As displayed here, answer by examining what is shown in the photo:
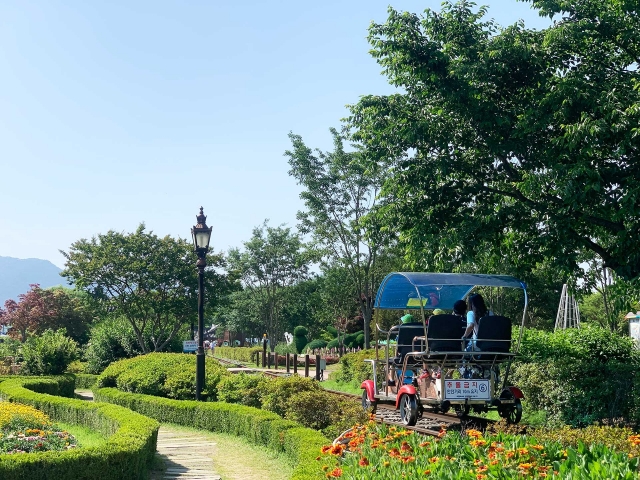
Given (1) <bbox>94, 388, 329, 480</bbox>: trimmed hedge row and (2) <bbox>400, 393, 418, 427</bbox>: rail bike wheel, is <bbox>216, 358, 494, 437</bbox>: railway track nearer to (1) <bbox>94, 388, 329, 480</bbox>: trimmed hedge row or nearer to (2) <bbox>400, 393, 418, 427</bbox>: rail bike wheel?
(2) <bbox>400, 393, 418, 427</bbox>: rail bike wheel

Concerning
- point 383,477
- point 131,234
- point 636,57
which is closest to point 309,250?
point 131,234

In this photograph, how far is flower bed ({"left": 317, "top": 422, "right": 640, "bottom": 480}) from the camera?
5182mm

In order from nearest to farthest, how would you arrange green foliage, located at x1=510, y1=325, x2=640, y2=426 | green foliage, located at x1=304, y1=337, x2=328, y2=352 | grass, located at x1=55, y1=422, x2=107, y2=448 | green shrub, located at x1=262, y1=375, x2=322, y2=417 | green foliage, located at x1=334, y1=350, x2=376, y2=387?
green foliage, located at x1=510, y1=325, x2=640, y2=426 < grass, located at x1=55, y1=422, x2=107, y2=448 < green shrub, located at x1=262, y1=375, x2=322, y2=417 < green foliage, located at x1=334, y1=350, x2=376, y2=387 < green foliage, located at x1=304, y1=337, x2=328, y2=352

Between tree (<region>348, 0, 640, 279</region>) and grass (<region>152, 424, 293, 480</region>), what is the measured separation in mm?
5446

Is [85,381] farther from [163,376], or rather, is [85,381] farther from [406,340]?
[406,340]

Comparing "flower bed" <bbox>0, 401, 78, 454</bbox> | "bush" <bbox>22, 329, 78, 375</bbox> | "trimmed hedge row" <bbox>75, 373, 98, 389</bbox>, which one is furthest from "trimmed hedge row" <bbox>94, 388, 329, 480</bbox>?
"trimmed hedge row" <bbox>75, 373, 98, 389</bbox>

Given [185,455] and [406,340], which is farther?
[406,340]

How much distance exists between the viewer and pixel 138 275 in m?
34.1

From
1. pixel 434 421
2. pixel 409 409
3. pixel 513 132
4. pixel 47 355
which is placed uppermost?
pixel 513 132

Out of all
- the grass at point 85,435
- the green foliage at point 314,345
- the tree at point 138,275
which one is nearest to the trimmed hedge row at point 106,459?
the grass at point 85,435

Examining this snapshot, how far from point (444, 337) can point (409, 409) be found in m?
1.35

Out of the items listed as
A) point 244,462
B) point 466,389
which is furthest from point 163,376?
point 466,389

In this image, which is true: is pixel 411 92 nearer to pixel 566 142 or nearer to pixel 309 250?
pixel 566 142

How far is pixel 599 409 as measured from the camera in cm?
1234
